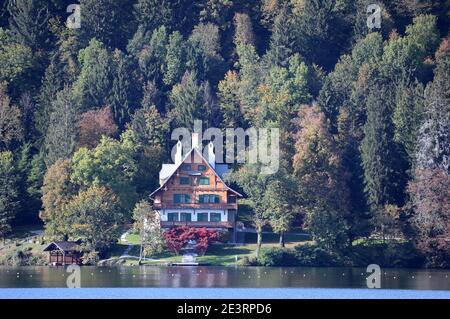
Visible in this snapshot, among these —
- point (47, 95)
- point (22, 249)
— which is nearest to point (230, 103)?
point (47, 95)

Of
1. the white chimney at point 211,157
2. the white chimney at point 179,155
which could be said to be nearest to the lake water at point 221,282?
the white chimney at point 179,155

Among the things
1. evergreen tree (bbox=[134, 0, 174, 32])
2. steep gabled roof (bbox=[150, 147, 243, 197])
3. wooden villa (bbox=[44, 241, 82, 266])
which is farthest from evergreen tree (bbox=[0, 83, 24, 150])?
evergreen tree (bbox=[134, 0, 174, 32])

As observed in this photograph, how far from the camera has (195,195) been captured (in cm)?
12525

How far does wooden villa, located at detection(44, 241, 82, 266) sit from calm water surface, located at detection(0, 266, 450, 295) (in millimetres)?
2716

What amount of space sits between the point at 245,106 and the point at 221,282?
107 ft

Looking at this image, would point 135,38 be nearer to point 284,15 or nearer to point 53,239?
point 284,15

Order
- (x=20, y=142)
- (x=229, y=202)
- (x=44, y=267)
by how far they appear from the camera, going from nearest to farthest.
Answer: (x=44, y=267)
(x=229, y=202)
(x=20, y=142)

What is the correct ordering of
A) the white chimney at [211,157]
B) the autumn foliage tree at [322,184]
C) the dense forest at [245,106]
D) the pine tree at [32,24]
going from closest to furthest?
the autumn foliage tree at [322,184], the dense forest at [245,106], the white chimney at [211,157], the pine tree at [32,24]

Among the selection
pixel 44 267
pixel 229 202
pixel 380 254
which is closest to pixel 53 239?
pixel 44 267

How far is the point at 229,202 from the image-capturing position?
125m

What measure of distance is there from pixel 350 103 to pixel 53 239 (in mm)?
26146

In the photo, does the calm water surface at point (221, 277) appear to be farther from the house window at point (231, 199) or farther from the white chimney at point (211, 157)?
the white chimney at point (211, 157)

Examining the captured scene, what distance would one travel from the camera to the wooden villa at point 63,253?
11788 centimetres

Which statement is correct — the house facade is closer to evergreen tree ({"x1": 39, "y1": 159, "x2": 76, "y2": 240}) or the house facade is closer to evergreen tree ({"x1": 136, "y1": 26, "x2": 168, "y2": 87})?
evergreen tree ({"x1": 39, "y1": 159, "x2": 76, "y2": 240})
